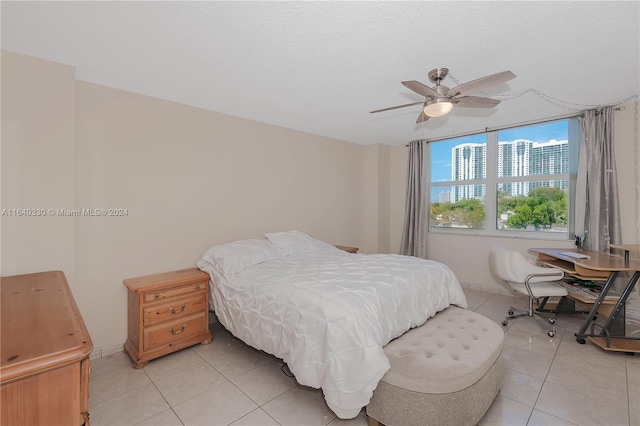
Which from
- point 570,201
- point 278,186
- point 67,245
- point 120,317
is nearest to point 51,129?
point 67,245

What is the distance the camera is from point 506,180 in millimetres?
4301

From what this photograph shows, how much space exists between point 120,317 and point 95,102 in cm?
199

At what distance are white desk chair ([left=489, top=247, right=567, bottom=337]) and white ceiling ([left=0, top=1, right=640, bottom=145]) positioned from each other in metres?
1.74

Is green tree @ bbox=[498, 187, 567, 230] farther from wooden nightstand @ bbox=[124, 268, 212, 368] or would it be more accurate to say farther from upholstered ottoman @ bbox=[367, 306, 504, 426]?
wooden nightstand @ bbox=[124, 268, 212, 368]

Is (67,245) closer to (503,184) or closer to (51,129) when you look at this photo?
(51,129)

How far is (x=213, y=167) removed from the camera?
3.33 meters

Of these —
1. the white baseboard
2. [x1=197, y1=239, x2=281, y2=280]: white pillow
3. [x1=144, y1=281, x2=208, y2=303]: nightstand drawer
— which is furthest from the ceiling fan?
the white baseboard

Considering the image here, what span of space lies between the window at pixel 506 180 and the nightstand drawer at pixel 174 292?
3959 millimetres

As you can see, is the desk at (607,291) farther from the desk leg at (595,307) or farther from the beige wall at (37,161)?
the beige wall at (37,161)

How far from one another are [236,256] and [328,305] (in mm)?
1345

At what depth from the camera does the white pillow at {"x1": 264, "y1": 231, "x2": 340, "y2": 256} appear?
3453 millimetres

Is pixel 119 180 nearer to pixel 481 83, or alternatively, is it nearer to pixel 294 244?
pixel 294 244

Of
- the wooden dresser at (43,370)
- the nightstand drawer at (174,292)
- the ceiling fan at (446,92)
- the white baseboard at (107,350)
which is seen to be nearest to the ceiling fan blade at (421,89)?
the ceiling fan at (446,92)

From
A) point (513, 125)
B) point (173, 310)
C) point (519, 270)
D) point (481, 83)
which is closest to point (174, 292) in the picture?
point (173, 310)
